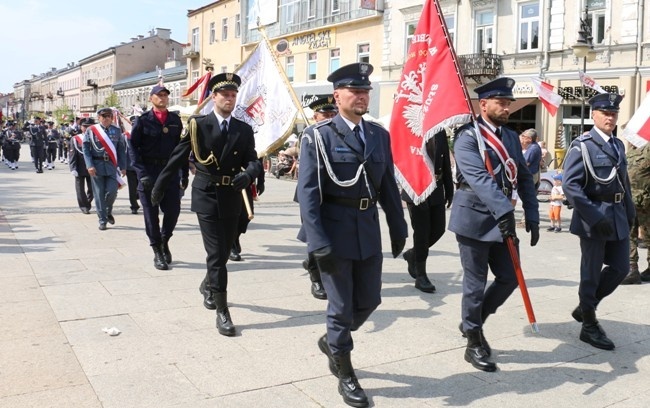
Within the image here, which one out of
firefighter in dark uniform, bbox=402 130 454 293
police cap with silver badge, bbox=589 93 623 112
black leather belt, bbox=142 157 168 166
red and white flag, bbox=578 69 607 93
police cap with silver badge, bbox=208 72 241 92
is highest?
red and white flag, bbox=578 69 607 93

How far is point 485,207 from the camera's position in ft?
15.2

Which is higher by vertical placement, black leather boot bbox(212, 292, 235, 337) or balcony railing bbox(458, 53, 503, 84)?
balcony railing bbox(458, 53, 503, 84)

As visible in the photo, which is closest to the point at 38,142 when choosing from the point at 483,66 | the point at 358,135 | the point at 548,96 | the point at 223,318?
the point at 483,66

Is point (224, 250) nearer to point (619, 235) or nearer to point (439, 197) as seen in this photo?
point (439, 197)

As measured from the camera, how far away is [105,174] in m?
10.8

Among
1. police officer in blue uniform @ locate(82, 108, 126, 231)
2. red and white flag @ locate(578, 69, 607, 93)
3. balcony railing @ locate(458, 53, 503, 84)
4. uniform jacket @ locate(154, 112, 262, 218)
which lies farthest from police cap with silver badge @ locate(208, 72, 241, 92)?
balcony railing @ locate(458, 53, 503, 84)

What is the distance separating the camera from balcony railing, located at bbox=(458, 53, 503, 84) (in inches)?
1061

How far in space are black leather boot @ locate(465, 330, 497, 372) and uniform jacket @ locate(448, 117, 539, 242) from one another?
0.67 meters

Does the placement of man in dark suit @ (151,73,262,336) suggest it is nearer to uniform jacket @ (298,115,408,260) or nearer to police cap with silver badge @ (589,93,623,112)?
uniform jacket @ (298,115,408,260)

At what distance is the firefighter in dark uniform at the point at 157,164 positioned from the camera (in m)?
7.57

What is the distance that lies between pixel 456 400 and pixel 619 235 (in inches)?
80.0

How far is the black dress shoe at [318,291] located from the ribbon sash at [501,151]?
7.73 ft

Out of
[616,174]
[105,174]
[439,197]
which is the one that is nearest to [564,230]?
[439,197]

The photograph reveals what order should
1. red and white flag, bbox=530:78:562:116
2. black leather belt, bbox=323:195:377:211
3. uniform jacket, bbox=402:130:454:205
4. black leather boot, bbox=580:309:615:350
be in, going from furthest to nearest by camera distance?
red and white flag, bbox=530:78:562:116 < uniform jacket, bbox=402:130:454:205 < black leather boot, bbox=580:309:615:350 < black leather belt, bbox=323:195:377:211
